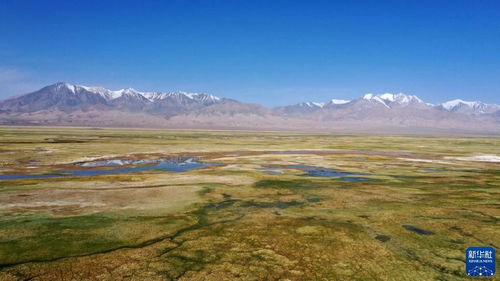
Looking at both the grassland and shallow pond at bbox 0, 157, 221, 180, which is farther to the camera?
shallow pond at bbox 0, 157, 221, 180

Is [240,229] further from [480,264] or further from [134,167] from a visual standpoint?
[134,167]

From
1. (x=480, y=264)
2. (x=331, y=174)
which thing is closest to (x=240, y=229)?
(x=480, y=264)

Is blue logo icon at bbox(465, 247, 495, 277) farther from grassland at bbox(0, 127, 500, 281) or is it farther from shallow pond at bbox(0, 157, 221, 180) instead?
→ shallow pond at bbox(0, 157, 221, 180)

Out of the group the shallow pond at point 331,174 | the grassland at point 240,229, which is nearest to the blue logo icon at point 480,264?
the grassland at point 240,229

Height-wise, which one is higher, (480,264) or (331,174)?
(480,264)

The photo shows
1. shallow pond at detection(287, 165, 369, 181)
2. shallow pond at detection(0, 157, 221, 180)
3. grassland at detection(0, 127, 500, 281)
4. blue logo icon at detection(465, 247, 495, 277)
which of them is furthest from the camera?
shallow pond at detection(0, 157, 221, 180)

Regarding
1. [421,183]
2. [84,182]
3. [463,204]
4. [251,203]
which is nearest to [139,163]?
[84,182]

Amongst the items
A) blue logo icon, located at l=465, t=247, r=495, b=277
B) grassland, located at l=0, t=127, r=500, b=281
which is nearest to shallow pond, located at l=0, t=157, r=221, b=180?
grassland, located at l=0, t=127, r=500, b=281

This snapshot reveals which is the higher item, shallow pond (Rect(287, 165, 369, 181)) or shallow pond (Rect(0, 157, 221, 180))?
shallow pond (Rect(287, 165, 369, 181))

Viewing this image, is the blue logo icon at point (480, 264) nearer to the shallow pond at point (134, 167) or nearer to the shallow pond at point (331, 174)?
the shallow pond at point (331, 174)

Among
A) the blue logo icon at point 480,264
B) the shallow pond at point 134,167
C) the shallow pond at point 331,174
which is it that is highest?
→ the blue logo icon at point 480,264

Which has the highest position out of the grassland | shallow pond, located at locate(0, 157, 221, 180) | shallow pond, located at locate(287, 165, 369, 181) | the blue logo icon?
the blue logo icon
